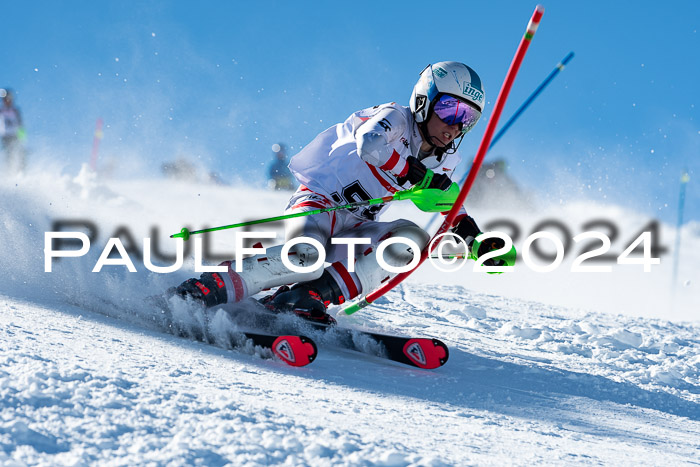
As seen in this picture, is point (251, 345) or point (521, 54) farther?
point (521, 54)

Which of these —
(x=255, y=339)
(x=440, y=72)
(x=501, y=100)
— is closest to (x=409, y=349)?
(x=255, y=339)

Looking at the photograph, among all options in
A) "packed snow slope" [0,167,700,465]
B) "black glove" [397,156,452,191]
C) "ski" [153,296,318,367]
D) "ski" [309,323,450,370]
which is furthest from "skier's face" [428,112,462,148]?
"ski" [153,296,318,367]

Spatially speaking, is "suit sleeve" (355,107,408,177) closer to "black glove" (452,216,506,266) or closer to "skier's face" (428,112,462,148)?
"skier's face" (428,112,462,148)

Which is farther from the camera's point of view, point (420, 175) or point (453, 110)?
point (453, 110)

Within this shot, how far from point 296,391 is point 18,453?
3.35 feet

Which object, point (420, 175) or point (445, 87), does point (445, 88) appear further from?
point (420, 175)

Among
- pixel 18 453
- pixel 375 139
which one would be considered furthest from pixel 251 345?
pixel 18 453

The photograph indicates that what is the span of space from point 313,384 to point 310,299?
115 centimetres

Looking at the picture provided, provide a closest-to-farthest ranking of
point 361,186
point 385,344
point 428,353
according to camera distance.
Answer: point 428,353 → point 385,344 → point 361,186

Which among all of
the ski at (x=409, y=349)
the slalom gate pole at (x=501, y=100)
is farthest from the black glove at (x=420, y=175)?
the ski at (x=409, y=349)

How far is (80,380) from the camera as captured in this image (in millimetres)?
1860

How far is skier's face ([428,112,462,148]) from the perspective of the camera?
11.7 ft

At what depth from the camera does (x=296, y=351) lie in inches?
111

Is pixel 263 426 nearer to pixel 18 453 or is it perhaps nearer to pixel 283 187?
pixel 18 453
